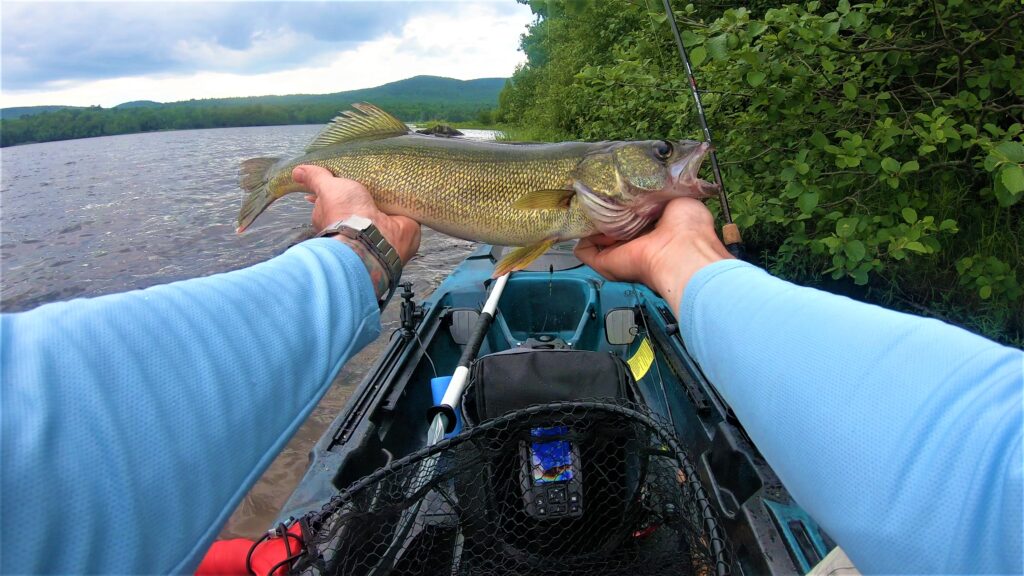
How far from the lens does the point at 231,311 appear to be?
114 centimetres

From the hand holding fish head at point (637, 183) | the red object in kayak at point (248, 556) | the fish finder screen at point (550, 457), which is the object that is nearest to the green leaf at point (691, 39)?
the hand holding fish head at point (637, 183)

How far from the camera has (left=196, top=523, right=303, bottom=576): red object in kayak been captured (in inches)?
72.4

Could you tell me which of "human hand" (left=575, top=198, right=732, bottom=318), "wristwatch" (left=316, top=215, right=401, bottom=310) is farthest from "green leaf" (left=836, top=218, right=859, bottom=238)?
"wristwatch" (left=316, top=215, right=401, bottom=310)

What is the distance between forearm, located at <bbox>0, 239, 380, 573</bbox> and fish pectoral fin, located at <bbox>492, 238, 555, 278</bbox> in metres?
1.64

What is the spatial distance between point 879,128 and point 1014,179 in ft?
3.85

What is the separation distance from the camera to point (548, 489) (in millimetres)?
2066

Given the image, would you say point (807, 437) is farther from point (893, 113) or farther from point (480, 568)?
point (893, 113)

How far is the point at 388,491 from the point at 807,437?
149cm

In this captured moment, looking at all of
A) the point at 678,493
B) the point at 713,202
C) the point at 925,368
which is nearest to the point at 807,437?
the point at 925,368

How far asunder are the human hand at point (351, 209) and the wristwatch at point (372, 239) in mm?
363

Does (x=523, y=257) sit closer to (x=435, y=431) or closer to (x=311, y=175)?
(x=435, y=431)

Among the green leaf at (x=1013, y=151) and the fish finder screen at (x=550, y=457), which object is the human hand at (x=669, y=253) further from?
the green leaf at (x=1013, y=151)

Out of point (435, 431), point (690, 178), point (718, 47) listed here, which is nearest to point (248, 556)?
point (435, 431)

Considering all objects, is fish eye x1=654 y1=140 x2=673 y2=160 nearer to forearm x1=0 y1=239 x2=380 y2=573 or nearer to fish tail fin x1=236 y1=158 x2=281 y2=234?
forearm x1=0 y1=239 x2=380 y2=573
